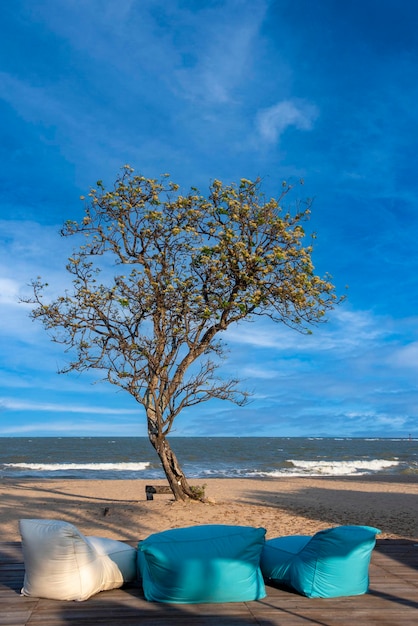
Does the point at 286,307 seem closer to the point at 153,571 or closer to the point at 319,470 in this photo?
the point at 153,571

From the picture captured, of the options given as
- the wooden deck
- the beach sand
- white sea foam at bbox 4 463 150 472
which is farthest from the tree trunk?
white sea foam at bbox 4 463 150 472

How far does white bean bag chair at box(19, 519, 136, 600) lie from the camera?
17.4ft

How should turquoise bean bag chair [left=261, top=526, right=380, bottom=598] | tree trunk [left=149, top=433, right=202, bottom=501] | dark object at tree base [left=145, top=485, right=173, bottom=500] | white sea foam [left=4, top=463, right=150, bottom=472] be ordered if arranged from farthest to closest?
white sea foam [left=4, top=463, right=150, bottom=472]
dark object at tree base [left=145, top=485, right=173, bottom=500]
tree trunk [left=149, top=433, right=202, bottom=501]
turquoise bean bag chair [left=261, top=526, right=380, bottom=598]

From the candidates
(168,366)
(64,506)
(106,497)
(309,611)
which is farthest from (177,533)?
(106,497)

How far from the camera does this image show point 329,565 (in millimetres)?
5547

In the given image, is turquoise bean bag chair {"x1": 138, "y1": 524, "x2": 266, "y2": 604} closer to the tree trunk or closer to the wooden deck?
the wooden deck

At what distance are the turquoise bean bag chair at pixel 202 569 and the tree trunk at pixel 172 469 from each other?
8940mm

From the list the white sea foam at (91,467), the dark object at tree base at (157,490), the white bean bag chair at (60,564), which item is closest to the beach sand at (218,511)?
the dark object at tree base at (157,490)

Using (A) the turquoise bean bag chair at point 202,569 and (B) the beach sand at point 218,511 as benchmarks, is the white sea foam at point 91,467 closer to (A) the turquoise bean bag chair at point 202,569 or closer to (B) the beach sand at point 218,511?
(B) the beach sand at point 218,511

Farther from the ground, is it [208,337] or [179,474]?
[208,337]

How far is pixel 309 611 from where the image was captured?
16.6 feet

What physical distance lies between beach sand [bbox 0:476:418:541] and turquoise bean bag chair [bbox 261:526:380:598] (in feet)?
20.7

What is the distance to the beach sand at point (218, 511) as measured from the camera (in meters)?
13.0

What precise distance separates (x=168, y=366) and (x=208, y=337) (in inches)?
49.5
